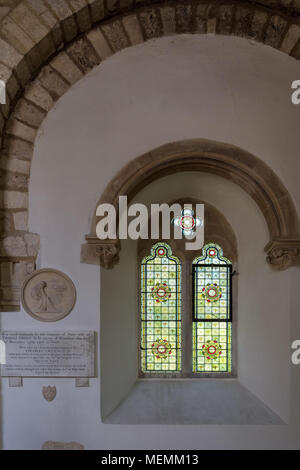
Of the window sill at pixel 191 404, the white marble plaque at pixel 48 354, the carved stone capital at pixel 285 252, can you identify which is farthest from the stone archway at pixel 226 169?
the window sill at pixel 191 404

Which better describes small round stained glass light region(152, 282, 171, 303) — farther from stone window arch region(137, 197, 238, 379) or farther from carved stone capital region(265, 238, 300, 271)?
carved stone capital region(265, 238, 300, 271)

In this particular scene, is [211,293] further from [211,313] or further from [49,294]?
[49,294]

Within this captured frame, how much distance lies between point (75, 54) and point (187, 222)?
2.38m

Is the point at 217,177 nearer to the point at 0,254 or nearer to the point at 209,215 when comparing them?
the point at 209,215

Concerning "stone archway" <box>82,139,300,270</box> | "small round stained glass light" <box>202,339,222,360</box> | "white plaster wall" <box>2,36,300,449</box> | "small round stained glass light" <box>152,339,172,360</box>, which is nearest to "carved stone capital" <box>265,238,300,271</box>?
"stone archway" <box>82,139,300,270</box>

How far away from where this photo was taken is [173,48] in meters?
3.52

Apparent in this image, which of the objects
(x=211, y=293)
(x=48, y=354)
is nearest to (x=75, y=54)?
(x=48, y=354)

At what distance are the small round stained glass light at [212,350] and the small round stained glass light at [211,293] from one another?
0.57m

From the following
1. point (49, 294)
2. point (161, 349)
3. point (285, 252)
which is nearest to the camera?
point (285, 252)

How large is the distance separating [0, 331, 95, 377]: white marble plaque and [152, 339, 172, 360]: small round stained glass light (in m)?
1.19

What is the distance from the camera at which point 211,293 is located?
4.38 m

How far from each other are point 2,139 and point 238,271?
3263mm

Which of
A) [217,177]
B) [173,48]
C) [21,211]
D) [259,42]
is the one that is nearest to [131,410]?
[21,211]

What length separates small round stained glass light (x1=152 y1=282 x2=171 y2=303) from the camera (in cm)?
435
